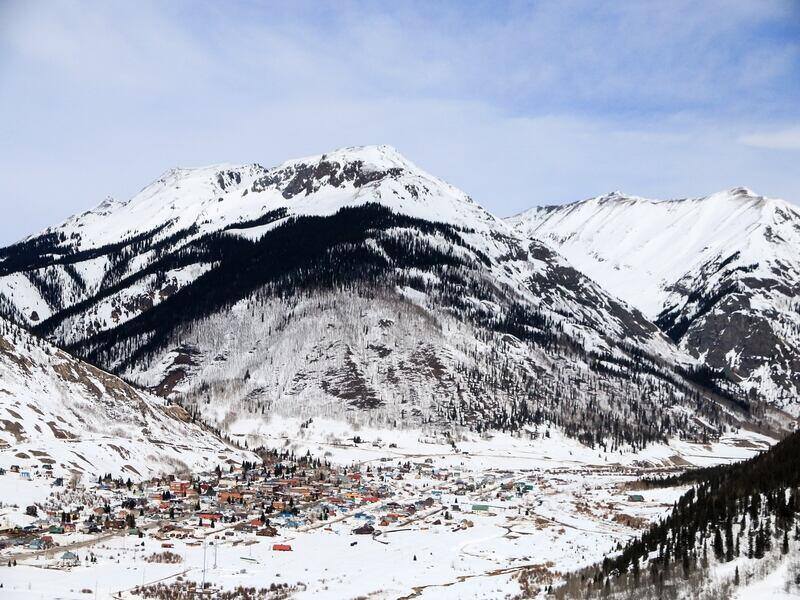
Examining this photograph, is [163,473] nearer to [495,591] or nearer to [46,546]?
[46,546]

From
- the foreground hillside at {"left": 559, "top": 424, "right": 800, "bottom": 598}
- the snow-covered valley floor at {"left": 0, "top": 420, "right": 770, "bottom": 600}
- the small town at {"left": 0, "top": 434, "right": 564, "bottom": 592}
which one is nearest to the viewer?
the foreground hillside at {"left": 559, "top": 424, "right": 800, "bottom": 598}

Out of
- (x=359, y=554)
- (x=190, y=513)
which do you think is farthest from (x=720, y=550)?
(x=190, y=513)

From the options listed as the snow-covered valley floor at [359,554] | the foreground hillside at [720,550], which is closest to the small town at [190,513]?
the snow-covered valley floor at [359,554]

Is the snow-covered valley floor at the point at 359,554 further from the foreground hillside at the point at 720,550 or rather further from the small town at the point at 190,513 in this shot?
the foreground hillside at the point at 720,550

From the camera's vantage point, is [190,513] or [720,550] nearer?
[720,550]

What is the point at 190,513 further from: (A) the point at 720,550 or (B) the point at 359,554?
(A) the point at 720,550

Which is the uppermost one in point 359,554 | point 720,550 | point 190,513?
point 720,550

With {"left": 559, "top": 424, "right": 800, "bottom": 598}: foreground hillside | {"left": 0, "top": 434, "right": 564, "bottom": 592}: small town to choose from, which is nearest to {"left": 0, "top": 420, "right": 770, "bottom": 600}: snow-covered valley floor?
{"left": 0, "top": 434, "right": 564, "bottom": 592}: small town

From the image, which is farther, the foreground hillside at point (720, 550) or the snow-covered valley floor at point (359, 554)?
the snow-covered valley floor at point (359, 554)

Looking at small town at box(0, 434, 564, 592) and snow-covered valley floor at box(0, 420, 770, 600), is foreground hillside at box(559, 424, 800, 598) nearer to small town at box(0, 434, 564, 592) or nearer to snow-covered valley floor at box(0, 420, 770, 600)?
snow-covered valley floor at box(0, 420, 770, 600)

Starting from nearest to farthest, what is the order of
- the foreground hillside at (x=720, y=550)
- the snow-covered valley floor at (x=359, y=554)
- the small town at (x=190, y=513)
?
the foreground hillside at (x=720, y=550) → the snow-covered valley floor at (x=359, y=554) → the small town at (x=190, y=513)

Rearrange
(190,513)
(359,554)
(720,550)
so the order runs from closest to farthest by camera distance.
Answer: (720,550) → (359,554) → (190,513)
